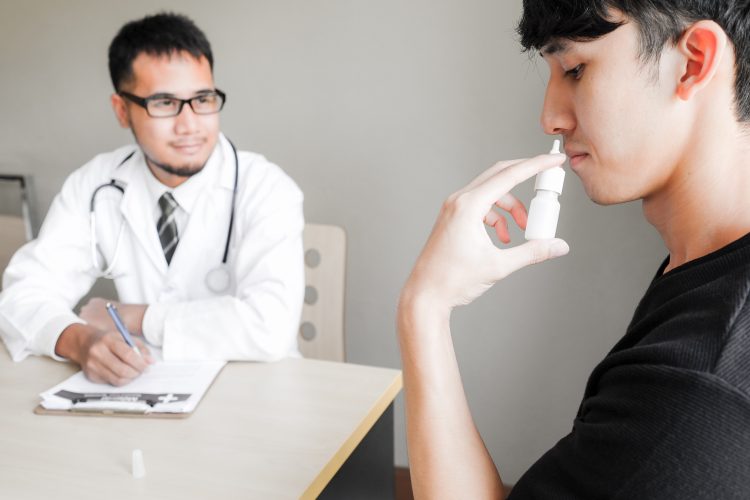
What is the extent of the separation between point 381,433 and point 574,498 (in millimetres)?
656

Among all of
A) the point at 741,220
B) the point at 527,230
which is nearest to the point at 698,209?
the point at 741,220

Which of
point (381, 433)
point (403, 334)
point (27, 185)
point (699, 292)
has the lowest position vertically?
point (381, 433)

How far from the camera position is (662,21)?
2.45ft

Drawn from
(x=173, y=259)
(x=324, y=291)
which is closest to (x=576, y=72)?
(x=324, y=291)

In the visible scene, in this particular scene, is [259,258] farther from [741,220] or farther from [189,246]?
[741,220]

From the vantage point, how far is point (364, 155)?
2170 mm

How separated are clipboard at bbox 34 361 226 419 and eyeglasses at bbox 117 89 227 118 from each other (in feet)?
2.22

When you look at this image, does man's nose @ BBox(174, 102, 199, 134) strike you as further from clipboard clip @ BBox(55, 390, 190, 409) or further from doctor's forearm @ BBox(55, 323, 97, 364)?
clipboard clip @ BBox(55, 390, 190, 409)

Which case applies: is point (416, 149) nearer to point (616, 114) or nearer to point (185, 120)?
point (185, 120)

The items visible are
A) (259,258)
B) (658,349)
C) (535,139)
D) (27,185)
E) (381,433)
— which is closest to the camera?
(658,349)

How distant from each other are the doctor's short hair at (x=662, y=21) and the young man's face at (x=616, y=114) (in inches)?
0.4

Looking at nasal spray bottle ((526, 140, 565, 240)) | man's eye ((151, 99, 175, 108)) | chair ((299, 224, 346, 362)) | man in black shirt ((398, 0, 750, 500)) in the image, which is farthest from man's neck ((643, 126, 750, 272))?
man's eye ((151, 99, 175, 108))

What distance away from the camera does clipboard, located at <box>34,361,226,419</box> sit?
1.25 metres

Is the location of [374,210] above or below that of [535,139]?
below
